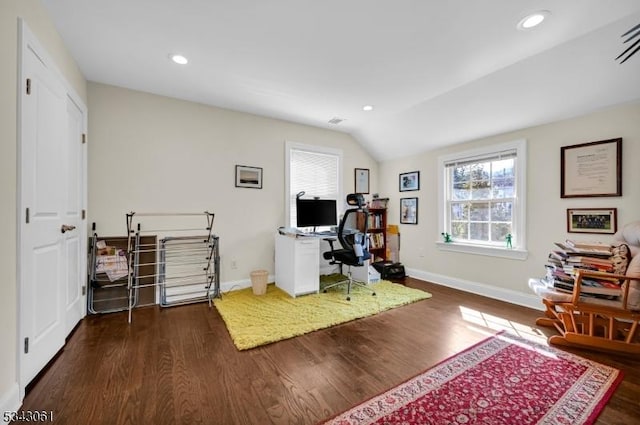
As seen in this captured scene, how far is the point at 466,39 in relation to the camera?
217 centimetres

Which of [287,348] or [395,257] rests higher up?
[395,257]

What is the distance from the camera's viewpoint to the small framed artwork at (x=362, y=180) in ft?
16.0

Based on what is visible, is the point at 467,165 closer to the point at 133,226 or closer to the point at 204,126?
the point at 204,126

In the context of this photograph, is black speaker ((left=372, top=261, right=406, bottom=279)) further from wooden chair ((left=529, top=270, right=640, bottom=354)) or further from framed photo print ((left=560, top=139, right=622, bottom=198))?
framed photo print ((left=560, top=139, right=622, bottom=198))

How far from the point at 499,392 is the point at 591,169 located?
255 cm

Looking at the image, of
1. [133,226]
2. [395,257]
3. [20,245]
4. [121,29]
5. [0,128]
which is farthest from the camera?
[395,257]

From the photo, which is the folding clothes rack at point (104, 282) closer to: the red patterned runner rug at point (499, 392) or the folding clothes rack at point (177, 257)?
the folding clothes rack at point (177, 257)

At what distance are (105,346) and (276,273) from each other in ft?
6.66

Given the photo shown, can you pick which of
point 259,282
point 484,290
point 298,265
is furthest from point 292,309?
point 484,290

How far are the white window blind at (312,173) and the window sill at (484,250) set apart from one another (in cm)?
183

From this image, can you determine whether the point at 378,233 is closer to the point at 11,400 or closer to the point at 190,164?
the point at 190,164

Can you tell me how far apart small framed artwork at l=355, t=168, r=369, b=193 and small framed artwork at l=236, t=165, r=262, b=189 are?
1840 mm

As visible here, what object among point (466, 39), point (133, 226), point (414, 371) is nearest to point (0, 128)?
point (133, 226)

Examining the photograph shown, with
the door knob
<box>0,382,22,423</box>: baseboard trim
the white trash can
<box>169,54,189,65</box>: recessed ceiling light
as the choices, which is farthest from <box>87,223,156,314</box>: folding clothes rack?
<box>169,54,189,65</box>: recessed ceiling light
